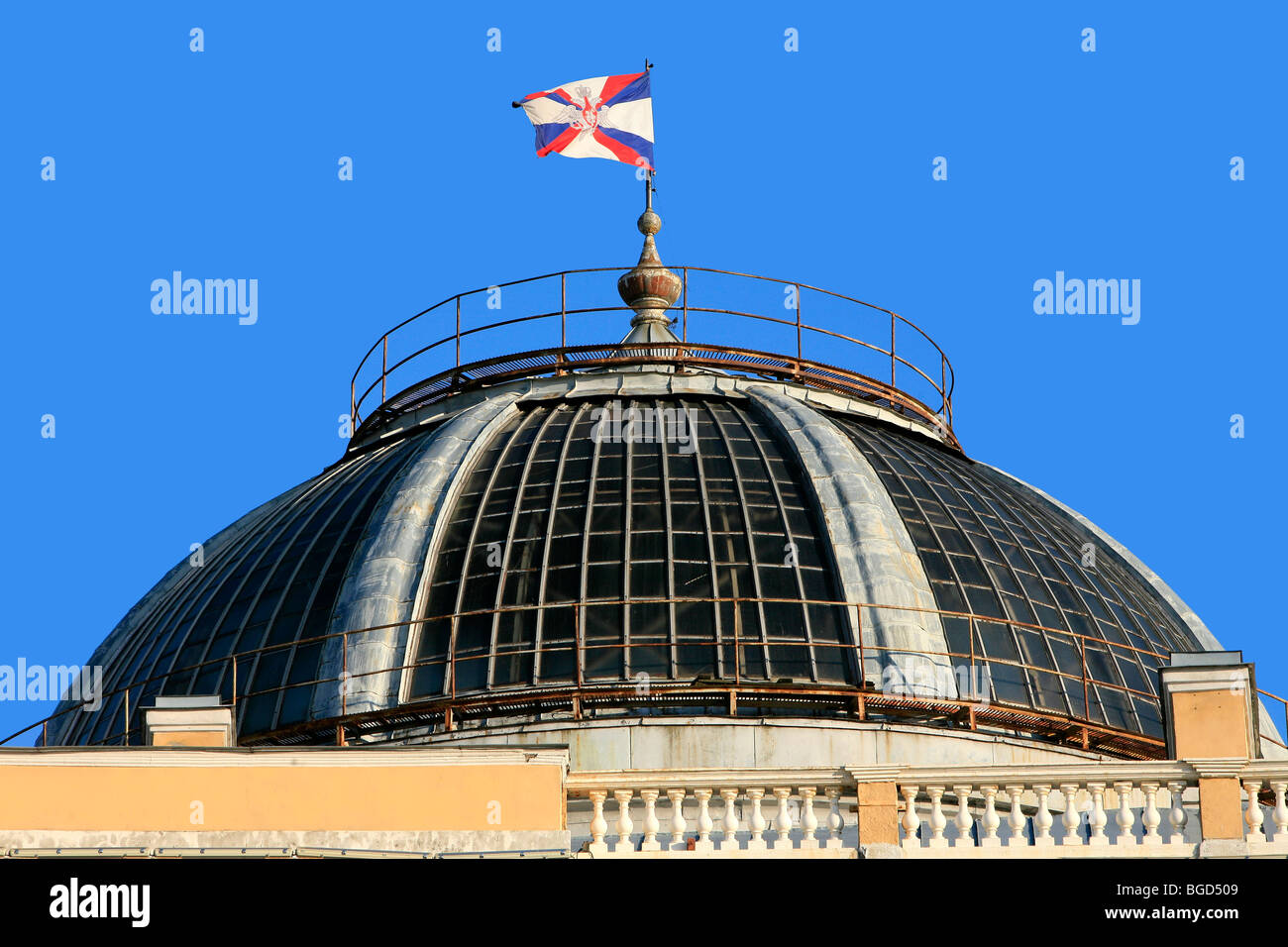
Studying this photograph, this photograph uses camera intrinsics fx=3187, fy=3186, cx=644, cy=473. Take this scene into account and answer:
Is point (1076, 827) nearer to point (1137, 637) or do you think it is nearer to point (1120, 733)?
point (1120, 733)

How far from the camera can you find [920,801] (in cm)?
3547

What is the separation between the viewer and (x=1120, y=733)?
42.9m

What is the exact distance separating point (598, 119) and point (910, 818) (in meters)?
19.7

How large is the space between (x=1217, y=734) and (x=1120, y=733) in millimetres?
5837

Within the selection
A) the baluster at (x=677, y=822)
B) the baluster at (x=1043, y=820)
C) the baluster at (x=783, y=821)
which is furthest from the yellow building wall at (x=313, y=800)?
the baluster at (x=1043, y=820)

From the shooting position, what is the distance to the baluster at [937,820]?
34219 millimetres

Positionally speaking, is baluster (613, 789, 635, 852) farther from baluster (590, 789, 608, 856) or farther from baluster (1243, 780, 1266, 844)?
baluster (1243, 780, 1266, 844)

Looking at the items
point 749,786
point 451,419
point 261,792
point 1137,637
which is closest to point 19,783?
point 261,792

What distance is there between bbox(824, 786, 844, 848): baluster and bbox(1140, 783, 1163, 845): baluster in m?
3.27

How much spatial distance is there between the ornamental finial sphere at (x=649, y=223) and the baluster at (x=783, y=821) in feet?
65.2

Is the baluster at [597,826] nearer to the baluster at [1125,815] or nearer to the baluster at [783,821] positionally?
the baluster at [783,821]

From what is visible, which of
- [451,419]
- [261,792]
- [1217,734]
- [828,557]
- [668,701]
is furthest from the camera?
[451,419]

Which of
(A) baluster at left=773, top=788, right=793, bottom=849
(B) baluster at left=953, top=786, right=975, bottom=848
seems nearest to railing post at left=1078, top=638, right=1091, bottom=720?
(B) baluster at left=953, top=786, right=975, bottom=848

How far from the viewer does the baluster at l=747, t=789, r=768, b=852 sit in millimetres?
34375
